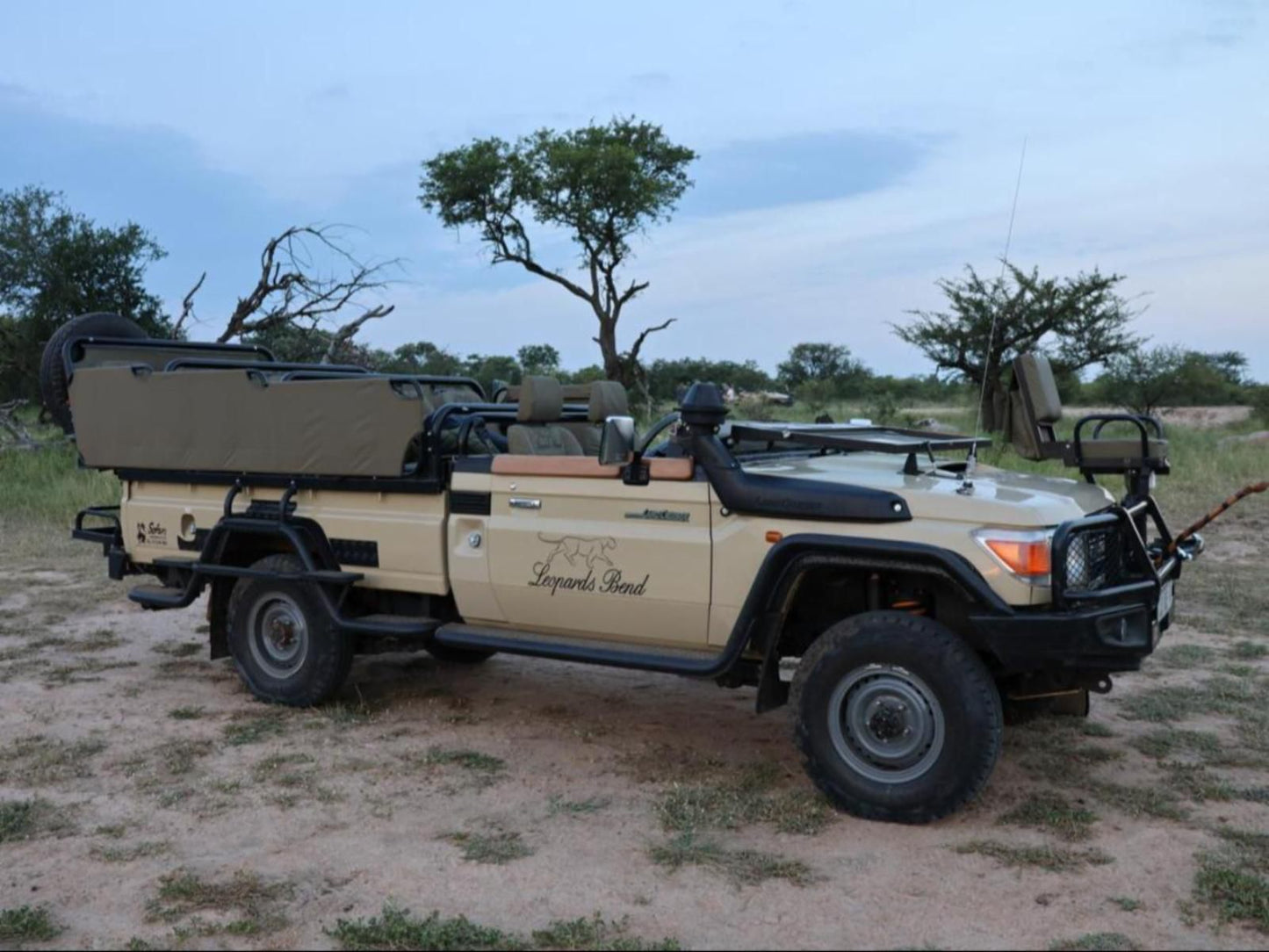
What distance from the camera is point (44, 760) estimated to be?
19.7 feet

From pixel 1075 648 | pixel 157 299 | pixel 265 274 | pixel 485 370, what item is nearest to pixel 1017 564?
pixel 1075 648

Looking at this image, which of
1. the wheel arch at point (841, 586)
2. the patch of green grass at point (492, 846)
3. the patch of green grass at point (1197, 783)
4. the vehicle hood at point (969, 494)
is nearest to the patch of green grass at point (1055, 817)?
the patch of green grass at point (1197, 783)

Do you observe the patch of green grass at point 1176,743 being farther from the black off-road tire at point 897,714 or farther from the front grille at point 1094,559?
the black off-road tire at point 897,714

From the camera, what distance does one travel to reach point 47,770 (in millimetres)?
5871

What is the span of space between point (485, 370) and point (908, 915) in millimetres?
37593

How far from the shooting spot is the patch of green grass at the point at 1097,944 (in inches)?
156

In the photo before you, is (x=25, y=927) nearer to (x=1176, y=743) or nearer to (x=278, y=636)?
(x=278, y=636)

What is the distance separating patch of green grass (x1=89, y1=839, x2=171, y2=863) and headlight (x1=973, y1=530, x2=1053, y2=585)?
3.33 meters

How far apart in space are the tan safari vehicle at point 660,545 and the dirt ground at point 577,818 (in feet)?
1.17

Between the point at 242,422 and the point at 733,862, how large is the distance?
12.3 ft

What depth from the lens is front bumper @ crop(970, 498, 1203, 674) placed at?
4852 millimetres

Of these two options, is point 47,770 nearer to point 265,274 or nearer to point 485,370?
point 265,274

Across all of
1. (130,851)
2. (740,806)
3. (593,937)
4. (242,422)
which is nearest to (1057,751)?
(740,806)

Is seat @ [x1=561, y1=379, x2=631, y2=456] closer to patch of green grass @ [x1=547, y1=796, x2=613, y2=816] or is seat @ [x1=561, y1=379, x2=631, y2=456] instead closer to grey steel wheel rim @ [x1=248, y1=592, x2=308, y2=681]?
patch of green grass @ [x1=547, y1=796, x2=613, y2=816]
